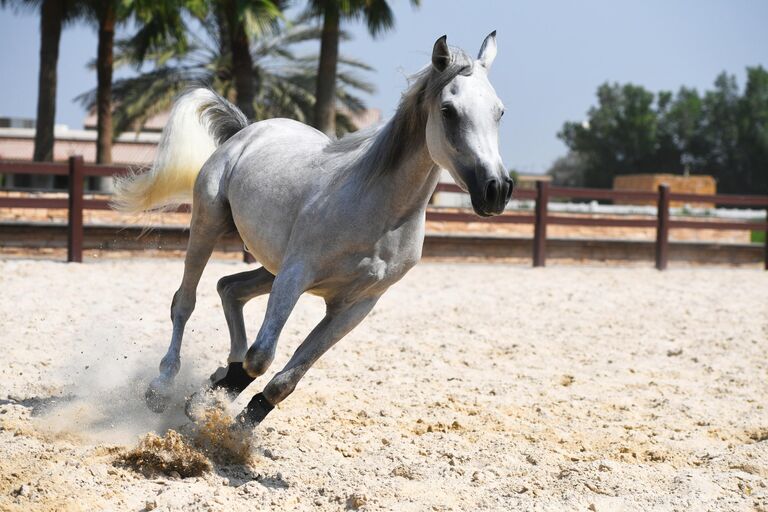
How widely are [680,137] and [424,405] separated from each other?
60.1 metres

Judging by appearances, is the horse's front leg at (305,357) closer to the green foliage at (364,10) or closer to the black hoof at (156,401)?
the black hoof at (156,401)

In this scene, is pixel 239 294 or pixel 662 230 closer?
pixel 239 294

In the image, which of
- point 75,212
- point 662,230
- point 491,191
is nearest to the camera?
point 491,191

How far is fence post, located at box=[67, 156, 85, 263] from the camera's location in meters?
10.9

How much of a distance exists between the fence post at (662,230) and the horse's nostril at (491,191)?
11643 mm

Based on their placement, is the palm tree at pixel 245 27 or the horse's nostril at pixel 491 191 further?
the palm tree at pixel 245 27

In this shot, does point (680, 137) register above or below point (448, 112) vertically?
above

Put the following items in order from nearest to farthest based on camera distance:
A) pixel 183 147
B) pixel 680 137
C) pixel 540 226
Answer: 1. pixel 183 147
2. pixel 540 226
3. pixel 680 137

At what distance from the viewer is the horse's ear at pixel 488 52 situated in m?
3.61

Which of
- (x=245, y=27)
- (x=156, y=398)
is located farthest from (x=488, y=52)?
(x=245, y=27)

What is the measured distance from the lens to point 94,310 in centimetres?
721

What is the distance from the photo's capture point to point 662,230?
14.3 metres

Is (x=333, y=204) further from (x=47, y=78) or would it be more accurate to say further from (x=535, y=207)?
(x=47, y=78)

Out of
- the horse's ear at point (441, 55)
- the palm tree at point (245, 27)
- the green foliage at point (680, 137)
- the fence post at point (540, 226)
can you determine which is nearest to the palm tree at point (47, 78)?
the palm tree at point (245, 27)
